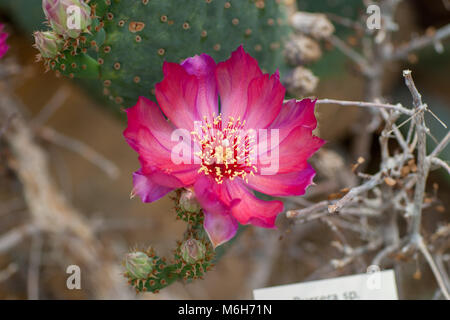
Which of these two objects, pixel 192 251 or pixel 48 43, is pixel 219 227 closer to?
pixel 192 251

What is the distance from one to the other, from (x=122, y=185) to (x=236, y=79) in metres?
0.98

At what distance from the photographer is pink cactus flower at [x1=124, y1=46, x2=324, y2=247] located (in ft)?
A: 2.21

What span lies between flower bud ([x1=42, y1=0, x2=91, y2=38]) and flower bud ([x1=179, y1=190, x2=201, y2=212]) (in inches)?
11.5

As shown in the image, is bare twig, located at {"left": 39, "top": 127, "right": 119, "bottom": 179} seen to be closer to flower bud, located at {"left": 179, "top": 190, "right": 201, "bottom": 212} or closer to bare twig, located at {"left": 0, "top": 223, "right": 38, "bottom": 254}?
bare twig, located at {"left": 0, "top": 223, "right": 38, "bottom": 254}

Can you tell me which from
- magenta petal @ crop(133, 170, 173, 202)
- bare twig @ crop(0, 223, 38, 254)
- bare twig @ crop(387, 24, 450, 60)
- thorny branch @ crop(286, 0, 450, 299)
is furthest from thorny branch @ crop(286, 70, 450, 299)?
bare twig @ crop(0, 223, 38, 254)

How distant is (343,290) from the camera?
2.96ft

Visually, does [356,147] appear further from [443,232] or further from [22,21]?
[22,21]

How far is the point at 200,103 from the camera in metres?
0.80

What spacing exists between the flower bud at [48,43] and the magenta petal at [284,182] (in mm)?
362

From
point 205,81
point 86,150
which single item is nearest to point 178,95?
point 205,81

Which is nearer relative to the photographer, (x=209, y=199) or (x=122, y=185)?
(x=209, y=199)

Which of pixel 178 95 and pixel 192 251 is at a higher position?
pixel 178 95

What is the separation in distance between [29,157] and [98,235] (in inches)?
12.6
